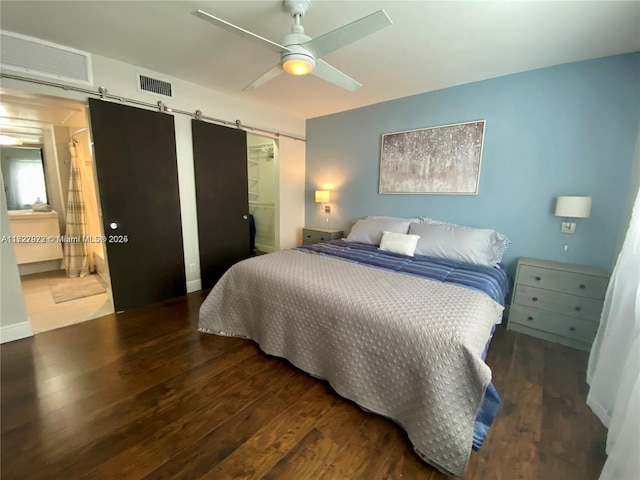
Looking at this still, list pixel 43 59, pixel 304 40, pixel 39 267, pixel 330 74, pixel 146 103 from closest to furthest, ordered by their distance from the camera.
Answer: pixel 304 40
pixel 330 74
pixel 43 59
pixel 146 103
pixel 39 267

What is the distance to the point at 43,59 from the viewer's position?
221 centimetres

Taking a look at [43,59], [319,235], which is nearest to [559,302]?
[319,235]

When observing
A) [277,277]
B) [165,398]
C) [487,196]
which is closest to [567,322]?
[487,196]

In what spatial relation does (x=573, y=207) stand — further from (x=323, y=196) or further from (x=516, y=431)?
(x=323, y=196)

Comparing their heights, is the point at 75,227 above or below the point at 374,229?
below

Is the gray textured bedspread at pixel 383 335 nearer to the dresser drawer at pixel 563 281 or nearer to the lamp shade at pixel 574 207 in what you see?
the dresser drawer at pixel 563 281

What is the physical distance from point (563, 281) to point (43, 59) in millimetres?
4771

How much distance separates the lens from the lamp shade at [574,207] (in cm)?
224

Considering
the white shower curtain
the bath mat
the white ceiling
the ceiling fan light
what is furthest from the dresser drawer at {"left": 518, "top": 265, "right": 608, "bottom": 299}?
the white shower curtain

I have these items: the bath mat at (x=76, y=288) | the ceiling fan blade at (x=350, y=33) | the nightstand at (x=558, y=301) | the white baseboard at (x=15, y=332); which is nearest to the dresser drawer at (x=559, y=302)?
the nightstand at (x=558, y=301)

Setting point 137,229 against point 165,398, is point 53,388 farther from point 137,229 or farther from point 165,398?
point 137,229

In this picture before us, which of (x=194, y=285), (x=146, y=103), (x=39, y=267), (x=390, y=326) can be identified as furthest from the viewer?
(x=39, y=267)

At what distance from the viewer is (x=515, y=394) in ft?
5.75

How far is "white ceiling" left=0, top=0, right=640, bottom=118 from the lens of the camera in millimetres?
1743
